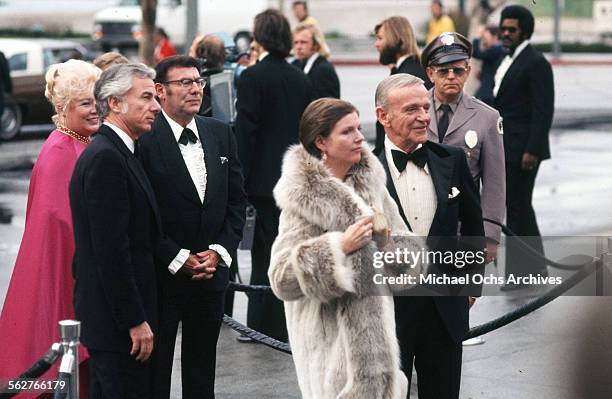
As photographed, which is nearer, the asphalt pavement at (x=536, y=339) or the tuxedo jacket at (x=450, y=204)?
the tuxedo jacket at (x=450, y=204)

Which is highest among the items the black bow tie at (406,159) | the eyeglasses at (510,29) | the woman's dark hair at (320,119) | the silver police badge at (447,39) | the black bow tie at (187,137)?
the eyeglasses at (510,29)

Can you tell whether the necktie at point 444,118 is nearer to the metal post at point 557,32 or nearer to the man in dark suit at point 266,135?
the man in dark suit at point 266,135

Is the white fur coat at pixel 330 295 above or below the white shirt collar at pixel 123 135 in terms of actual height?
below

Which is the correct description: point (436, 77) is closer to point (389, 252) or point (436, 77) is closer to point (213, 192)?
point (213, 192)

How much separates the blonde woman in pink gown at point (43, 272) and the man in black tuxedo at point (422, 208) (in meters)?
1.62

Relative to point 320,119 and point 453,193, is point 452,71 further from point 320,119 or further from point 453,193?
point 320,119

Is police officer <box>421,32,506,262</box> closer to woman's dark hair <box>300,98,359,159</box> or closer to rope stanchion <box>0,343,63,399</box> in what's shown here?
Answer: woman's dark hair <box>300,98,359,159</box>

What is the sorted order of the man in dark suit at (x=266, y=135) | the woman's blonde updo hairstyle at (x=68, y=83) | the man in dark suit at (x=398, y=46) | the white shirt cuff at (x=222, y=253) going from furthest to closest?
the man in dark suit at (x=398, y=46), the man in dark suit at (x=266, y=135), the woman's blonde updo hairstyle at (x=68, y=83), the white shirt cuff at (x=222, y=253)

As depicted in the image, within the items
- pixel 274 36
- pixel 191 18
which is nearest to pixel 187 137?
pixel 274 36

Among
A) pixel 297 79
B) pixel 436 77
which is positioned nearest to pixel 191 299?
pixel 436 77

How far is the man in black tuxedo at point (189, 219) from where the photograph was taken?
5.92 m

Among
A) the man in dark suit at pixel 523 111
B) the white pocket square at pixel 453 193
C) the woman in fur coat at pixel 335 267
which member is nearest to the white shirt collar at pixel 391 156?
the white pocket square at pixel 453 193

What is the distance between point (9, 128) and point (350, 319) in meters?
17.3

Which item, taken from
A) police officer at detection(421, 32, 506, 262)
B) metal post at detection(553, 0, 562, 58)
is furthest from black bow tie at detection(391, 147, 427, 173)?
metal post at detection(553, 0, 562, 58)
